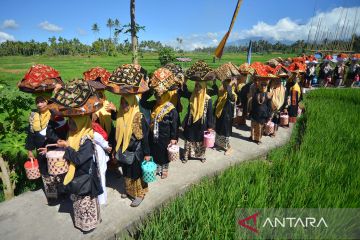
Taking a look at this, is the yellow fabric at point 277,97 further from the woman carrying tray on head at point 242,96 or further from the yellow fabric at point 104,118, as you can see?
the yellow fabric at point 104,118

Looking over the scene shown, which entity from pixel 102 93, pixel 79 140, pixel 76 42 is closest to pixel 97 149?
pixel 79 140

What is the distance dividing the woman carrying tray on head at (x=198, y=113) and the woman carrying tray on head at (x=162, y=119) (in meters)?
0.60

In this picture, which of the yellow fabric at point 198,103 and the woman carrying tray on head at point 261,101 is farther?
the woman carrying tray on head at point 261,101

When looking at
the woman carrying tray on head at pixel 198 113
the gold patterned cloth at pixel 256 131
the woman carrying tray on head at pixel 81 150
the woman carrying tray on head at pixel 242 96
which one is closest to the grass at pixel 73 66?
the woman carrying tray on head at pixel 242 96

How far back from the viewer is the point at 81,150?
8.49 ft

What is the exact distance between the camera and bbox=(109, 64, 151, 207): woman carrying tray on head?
2.95 metres

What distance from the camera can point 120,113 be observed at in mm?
3168

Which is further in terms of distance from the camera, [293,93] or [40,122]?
[293,93]

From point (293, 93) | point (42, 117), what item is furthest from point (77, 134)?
point (293, 93)

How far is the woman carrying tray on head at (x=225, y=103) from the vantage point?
462 centimetres

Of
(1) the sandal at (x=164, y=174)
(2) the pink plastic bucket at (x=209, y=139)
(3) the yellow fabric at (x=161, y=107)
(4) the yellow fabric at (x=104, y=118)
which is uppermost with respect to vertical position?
(3) the yellow fabric at (x=161, y=107)

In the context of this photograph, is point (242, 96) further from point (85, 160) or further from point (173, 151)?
point (85, 160)

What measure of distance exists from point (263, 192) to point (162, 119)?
1.72 metres

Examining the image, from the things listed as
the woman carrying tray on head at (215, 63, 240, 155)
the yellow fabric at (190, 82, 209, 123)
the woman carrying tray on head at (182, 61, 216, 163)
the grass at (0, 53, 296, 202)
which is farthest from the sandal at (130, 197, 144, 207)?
the woman carrying tray on head at (215, 63, 240, 155)
